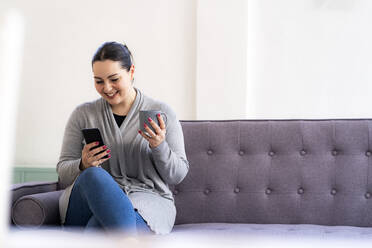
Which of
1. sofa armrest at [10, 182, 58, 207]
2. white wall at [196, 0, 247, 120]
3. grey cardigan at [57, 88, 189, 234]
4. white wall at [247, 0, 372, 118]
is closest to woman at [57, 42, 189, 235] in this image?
grey cardigan at [57, 88, 189, 234]

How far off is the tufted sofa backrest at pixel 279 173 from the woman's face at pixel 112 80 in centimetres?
39

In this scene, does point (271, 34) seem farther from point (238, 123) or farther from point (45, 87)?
point (45, 87)

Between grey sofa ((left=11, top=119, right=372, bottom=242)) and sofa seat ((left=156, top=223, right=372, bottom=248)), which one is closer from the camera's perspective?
sofa seat ((left=156, top=223, right=372, bottom=248))

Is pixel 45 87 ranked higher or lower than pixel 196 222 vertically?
higher

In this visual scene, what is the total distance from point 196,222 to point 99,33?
1.29 m

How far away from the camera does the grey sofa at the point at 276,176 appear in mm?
1963

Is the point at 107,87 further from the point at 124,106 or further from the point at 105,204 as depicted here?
the point at 105,204

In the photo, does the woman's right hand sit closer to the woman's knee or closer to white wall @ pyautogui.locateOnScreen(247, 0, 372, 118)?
the woman's knee

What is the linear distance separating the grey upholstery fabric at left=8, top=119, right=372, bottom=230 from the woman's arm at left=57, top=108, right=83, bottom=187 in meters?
0.48

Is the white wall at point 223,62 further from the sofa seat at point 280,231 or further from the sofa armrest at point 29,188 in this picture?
the sofa armrest at point 29,188

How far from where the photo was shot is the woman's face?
5.93ft

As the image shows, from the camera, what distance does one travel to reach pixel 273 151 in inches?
81.0

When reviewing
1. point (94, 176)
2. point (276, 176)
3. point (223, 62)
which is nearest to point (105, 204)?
point (94, 176)

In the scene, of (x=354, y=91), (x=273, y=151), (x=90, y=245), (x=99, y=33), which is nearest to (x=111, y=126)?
(x=273, y=151)
